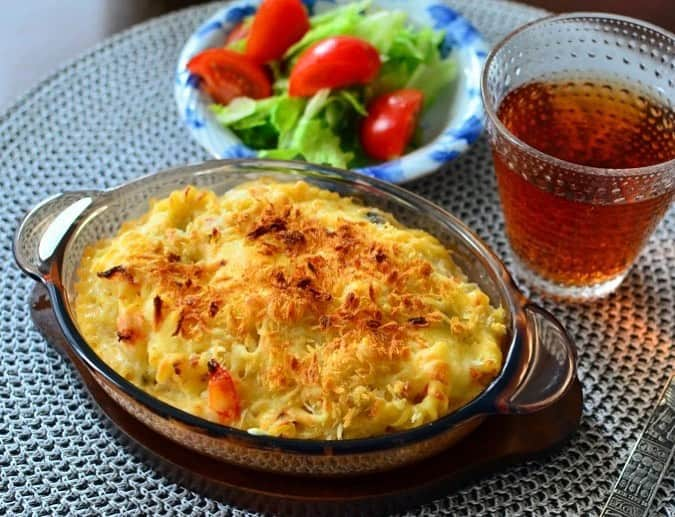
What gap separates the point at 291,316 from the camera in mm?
1497

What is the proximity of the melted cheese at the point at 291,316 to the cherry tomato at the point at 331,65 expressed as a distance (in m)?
0.69

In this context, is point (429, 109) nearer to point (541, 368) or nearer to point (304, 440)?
point (541, 368)

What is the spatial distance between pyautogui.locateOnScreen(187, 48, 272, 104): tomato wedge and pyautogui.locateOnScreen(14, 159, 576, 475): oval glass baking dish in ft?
1.96

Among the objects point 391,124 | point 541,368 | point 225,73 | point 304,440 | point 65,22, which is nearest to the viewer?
point 304,440

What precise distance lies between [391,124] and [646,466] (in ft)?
3.46

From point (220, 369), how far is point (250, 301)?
132 mm

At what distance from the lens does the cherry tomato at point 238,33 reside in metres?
2.54

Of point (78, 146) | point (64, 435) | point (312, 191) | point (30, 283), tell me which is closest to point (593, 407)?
point (312, 191)

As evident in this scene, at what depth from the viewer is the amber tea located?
180 centimetres

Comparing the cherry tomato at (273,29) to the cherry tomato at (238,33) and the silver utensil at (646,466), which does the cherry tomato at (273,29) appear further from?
the silver utensil at (646,466)

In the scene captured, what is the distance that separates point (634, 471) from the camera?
1607 mm

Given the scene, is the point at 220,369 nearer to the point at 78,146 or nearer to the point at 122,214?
the point at 122,214

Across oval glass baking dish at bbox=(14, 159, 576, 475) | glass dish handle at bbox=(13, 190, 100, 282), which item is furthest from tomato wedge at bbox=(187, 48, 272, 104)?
glass dish handle at bbox=(13, 190, 100, 282)

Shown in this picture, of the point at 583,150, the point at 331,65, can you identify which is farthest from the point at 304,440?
the point at 331,65
